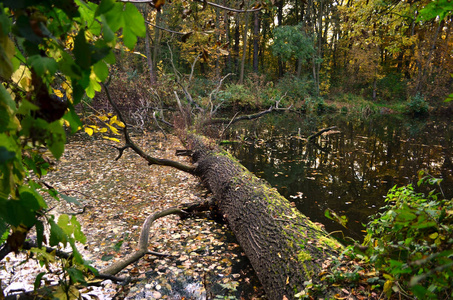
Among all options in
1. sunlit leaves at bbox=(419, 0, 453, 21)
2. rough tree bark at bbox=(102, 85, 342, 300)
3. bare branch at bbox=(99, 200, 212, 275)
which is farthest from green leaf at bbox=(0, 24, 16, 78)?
bare branch at bbox=(99, 200, 212, 275)

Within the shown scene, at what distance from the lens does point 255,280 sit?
134 inches

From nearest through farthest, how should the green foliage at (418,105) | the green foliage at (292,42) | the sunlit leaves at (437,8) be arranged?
the sunlit leaves at (437,8)
the green foliage at (418,105)
the green foliage at (292,42)

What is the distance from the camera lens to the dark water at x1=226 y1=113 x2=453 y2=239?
5758 mm

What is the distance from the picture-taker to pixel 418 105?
20.5 m

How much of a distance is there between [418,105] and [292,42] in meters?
11.0

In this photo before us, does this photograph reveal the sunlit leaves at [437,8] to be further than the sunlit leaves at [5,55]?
Yes

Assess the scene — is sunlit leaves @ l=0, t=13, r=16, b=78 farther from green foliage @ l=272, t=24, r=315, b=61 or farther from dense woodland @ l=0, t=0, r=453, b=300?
green foliage @ l=272, t=24, r=315, b=61

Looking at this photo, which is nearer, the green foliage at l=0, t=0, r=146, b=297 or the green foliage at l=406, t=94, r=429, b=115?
the green foliage at l=0, t=0, r=146, b=297

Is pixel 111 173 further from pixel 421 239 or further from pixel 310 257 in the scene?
pixel 421 239

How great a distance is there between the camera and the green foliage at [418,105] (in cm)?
2038

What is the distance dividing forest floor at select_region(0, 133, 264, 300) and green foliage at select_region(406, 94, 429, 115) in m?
20.7

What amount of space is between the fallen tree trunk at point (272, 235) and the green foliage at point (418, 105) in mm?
20824

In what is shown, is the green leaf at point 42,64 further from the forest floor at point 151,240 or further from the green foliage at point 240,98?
the green foliage at point 240,98

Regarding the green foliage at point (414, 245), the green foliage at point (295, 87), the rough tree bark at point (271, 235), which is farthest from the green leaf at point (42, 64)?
the green foliage at point (295, 87)
